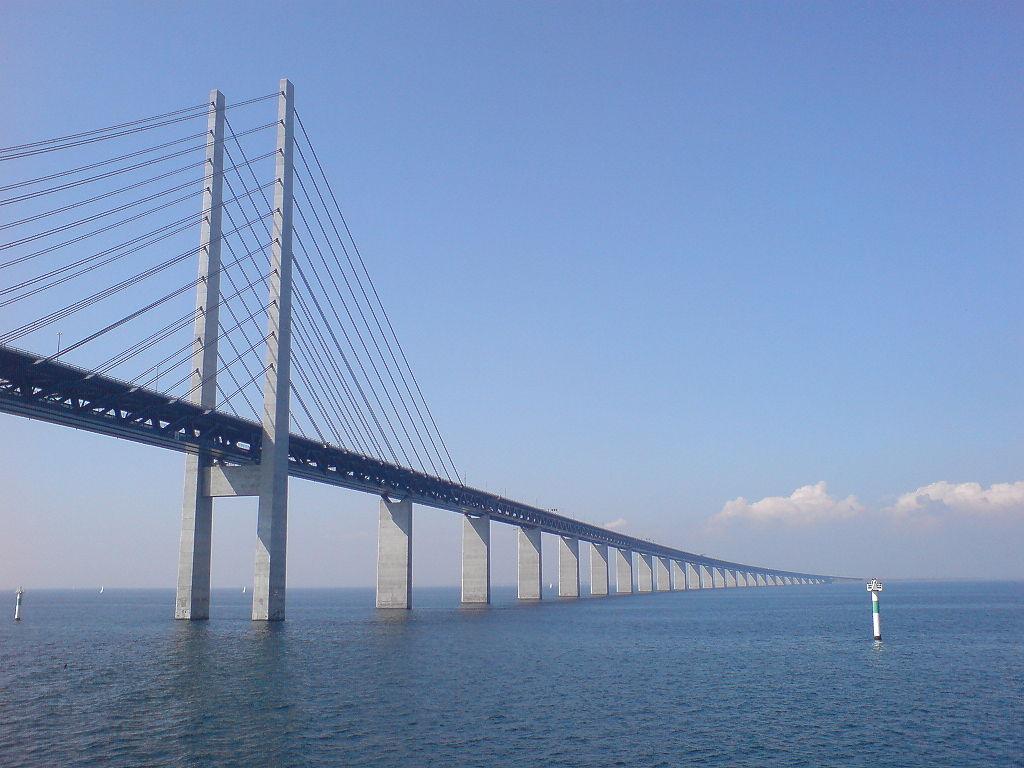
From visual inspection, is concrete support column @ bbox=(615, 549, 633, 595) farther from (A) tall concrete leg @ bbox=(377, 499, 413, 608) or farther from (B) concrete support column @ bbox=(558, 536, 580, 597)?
(A) tall concrete leg @ bbox=(377, 499, 413, 608)

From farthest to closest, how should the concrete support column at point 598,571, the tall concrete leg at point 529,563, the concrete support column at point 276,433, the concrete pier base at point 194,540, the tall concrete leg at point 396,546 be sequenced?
the concrete support column at point 598,571 < the tall concrete leg at point 529,563 < the tall concrete leg at point 396,546 < the concrete pier base at point 194,540 < the concrete support column at point 276,433

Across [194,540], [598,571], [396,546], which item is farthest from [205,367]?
[598,571]

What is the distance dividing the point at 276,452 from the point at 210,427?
5.68 m

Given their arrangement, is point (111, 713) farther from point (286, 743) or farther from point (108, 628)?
point (108, 628)

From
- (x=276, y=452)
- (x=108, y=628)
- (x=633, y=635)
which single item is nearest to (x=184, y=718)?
(x=276, y=452)

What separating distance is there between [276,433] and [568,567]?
97679 millimetres

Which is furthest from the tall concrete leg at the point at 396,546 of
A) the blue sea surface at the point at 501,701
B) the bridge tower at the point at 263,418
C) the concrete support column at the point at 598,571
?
the concrete support column at the point at 598,571

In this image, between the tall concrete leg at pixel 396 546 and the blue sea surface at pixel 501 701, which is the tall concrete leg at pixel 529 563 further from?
the blue sea surface at pixel 501 701

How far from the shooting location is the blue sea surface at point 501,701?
26.5 metres

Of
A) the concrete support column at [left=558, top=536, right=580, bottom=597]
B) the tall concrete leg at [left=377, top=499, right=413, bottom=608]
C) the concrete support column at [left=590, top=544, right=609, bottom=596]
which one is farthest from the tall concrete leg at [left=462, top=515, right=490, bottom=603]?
the concrete support column at [left=590, top=544, right=609, bottom=596]

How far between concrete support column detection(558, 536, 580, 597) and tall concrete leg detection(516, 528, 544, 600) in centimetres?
1648

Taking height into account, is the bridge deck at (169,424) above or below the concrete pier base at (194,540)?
above

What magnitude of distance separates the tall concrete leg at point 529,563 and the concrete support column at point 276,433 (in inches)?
2748

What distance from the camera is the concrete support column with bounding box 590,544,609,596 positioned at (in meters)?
168
